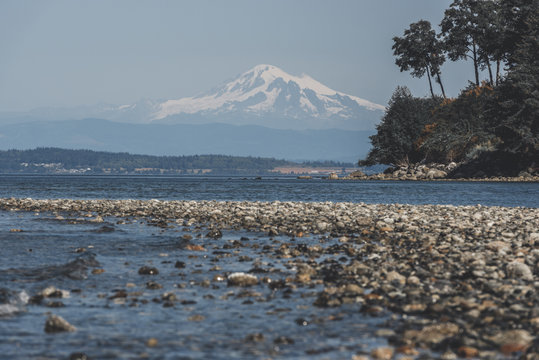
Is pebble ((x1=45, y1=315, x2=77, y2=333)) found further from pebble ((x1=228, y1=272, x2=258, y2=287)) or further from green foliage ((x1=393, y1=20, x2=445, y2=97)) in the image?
green foliage ((x1=393, y1=20, x2=445, y2=97))

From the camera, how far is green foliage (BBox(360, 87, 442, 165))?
359 feet

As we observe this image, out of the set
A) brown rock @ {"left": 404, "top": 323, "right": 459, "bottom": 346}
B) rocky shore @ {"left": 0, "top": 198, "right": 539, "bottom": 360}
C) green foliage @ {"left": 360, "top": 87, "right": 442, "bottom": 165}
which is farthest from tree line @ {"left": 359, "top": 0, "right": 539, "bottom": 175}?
brown rock @ {"left": 404, "top": 323, "right": 459, "bottom": 346}

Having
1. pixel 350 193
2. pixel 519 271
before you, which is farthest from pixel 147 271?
pixel 350 193

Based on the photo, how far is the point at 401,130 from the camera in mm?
110250

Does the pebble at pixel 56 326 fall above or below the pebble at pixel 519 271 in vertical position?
below

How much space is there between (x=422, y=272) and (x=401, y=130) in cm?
9893

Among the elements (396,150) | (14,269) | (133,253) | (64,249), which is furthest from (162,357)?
(396,150)

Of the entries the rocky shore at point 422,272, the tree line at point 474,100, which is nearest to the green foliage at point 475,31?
the tree line at point 474,100

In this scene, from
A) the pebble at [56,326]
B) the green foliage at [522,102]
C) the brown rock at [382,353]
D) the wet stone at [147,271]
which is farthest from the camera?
the green foliage at [522,102]

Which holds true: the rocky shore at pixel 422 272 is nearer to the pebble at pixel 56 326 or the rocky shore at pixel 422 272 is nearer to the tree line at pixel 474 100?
the pebble at pixel 56 326

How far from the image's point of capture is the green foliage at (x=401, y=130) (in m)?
109

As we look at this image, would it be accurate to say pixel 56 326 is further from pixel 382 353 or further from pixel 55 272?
pixel 55 272

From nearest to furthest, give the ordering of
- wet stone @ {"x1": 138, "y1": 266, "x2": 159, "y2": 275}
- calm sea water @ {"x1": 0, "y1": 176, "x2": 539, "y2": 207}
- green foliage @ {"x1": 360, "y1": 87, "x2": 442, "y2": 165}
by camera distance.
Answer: wet stone @ {"x1": 138, "y1": 266, "x2": 159, "y2": 275} < calm sea water @ {"x1": 0, "y1": 176, "x2": 539, "y2": 207} < green foliage @ {"x1": 360, "y1": 87, "x2": 442, "y2": 165}

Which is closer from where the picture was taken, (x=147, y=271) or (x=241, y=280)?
(x=241, y=280)
